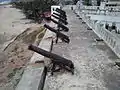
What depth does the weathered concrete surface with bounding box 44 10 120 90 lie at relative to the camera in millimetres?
7910

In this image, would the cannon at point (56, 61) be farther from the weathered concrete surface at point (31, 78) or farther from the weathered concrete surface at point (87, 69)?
the weathered concrete surface at point (31, 78)

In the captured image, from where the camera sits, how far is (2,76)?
1256 cm

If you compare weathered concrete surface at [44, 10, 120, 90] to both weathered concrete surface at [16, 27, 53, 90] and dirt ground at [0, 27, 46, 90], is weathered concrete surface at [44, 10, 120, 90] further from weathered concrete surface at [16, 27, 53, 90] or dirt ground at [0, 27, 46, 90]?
dirt ground at [0, 27, 46, 90]

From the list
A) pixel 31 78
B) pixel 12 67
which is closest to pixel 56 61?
pixel 31 78

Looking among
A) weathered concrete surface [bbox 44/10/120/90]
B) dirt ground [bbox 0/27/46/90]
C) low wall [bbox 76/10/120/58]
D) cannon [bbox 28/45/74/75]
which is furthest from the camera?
dirt ground [bbox 0/27/46/90]

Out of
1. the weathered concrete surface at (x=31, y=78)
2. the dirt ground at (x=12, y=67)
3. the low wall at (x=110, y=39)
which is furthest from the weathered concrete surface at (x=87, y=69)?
the dirt ground at (x=12, y=67)

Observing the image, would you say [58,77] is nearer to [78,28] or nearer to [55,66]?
[55,66]

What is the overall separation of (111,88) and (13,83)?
16.9 feet

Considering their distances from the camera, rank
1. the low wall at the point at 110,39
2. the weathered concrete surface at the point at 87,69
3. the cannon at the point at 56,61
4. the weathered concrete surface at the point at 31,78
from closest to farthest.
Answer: the weathered concrete surface at the point at 87,69
the weathered concrete surface at the point at 31,78
the cannon at the point at 56,61
the low wall at the point at 110,39

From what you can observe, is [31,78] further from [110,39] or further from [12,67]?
[12,67]

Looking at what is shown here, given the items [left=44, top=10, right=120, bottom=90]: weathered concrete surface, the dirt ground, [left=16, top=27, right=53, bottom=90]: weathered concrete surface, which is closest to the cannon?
[left=44, top=10, right=120, bottom=90]: weathered concrete surface

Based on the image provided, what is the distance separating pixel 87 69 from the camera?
9.27 m

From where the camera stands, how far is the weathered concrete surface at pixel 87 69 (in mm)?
7910

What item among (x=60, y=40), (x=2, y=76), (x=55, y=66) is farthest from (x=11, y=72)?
(x=55, y=66)
